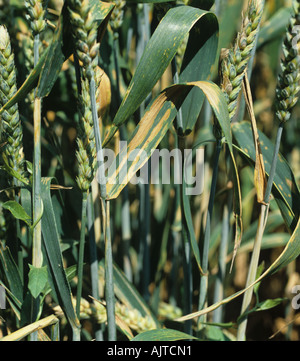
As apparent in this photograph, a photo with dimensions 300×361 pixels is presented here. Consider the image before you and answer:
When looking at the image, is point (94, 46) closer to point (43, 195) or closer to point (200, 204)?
point (43, 195)

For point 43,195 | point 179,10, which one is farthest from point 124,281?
point 179,10

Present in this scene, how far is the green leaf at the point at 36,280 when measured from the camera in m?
0.65

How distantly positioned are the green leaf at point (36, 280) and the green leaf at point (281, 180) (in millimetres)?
407

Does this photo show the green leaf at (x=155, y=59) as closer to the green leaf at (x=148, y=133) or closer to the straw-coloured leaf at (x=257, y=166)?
the green leaf at (x=148, y=133)

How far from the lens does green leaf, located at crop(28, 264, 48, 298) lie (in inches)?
25.8

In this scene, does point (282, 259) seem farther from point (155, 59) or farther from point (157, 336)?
point (155, 59)

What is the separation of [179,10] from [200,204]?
68 centimetres

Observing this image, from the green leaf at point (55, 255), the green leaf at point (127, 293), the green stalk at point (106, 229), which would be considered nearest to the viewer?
the green stalk at point (106, 229)

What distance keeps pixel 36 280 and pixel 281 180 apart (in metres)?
0.49

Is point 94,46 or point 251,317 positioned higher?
point 94,46

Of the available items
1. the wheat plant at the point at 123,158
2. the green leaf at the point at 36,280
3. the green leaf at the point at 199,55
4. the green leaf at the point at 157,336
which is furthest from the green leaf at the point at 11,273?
the green leaf at the point at 199,55

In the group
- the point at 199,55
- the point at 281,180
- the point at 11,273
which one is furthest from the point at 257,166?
the point at 11,273

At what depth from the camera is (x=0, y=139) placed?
0.74 m
